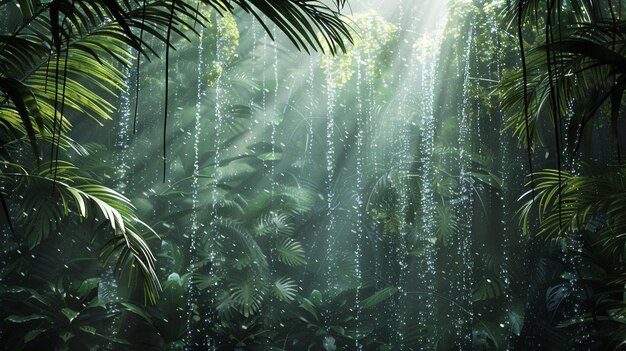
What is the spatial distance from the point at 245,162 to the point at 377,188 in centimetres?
216

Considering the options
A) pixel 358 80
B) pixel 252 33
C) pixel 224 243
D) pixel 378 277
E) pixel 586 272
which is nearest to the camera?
pixel 586 272

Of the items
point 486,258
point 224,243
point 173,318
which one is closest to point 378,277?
point 486,258

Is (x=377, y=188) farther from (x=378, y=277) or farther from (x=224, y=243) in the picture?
(x=224, y=243)

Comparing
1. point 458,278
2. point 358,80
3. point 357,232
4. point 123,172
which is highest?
point 358,80

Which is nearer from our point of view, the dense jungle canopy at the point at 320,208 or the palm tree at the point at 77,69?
the palm tree at the point at 77,69

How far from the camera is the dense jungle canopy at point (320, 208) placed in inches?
307

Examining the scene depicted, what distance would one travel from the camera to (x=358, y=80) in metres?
9.66

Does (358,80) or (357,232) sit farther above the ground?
(358,80)

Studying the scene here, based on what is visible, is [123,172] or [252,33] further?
[252,33]

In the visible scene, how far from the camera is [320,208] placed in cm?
955

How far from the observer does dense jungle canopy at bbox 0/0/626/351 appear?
7797 mm

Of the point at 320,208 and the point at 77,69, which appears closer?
the point at 77,69

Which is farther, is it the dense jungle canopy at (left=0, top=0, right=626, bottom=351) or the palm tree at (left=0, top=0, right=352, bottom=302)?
the dense jungle canopy at (left=0, top=0, right=626, bottom=351)

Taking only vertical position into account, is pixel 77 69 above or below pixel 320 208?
below
